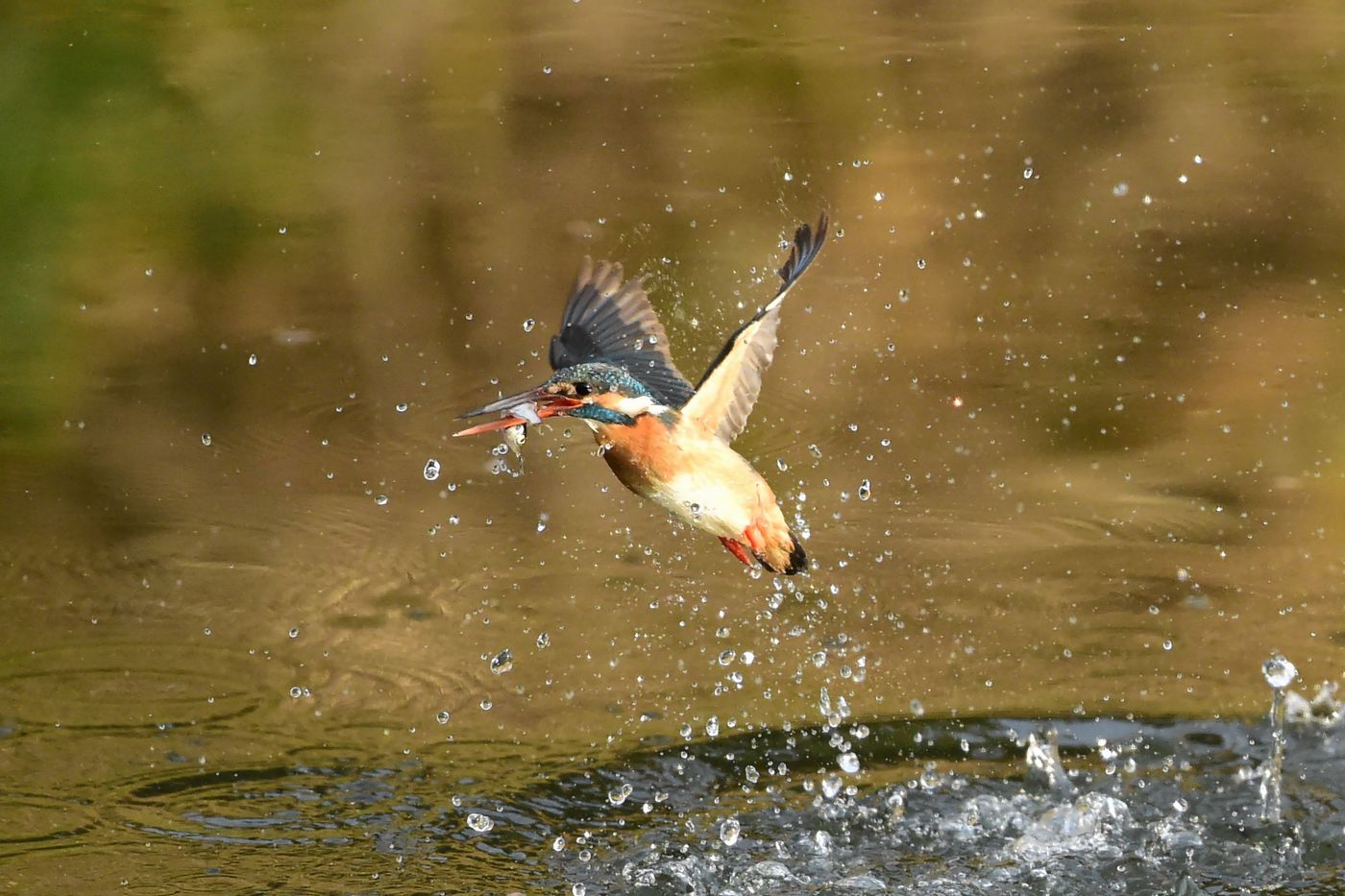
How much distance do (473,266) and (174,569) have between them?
2.94ft

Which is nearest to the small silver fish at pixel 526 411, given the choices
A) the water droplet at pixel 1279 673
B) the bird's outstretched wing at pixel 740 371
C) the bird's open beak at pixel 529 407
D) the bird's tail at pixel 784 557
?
the bird's open beak at pixel 529 407

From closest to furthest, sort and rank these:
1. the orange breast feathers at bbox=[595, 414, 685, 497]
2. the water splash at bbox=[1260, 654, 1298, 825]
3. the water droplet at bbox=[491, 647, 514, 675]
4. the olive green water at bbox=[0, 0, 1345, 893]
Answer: the orange breast feathers at bbox=[595, 414, 685, 497], the water splash at bbox=[1260, 654, 1298, 825], the water droplet at bbox=[491, 647, 514, 675], the olive green water at bbox=[0, 0, 1345, 893]

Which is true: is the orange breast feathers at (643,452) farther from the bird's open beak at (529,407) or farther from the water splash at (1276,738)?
the water splash at (1276,738)

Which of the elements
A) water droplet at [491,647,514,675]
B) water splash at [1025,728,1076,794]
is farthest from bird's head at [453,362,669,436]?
water droplet at [491,647,514,675]

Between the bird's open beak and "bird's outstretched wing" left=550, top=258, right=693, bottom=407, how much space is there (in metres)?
0.26

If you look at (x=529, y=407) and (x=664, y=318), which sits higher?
(x=664, y=318)

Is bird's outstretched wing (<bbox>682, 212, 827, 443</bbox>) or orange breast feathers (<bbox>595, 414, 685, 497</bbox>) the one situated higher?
bird's outstretched wing (<bbox>682, 212, 827, 443</bbox>)

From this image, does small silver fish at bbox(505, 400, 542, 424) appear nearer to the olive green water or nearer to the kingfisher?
the kingfisher

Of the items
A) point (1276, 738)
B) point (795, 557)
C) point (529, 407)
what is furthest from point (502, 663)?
point (1276, 738)

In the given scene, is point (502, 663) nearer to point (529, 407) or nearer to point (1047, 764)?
point (1047, 764)

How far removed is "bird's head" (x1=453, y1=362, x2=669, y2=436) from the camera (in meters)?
1.99

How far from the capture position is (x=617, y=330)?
2338 millimetres

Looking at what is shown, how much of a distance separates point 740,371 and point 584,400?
1.06 feet

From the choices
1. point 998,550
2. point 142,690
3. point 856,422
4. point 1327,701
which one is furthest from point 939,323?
point 142,690
